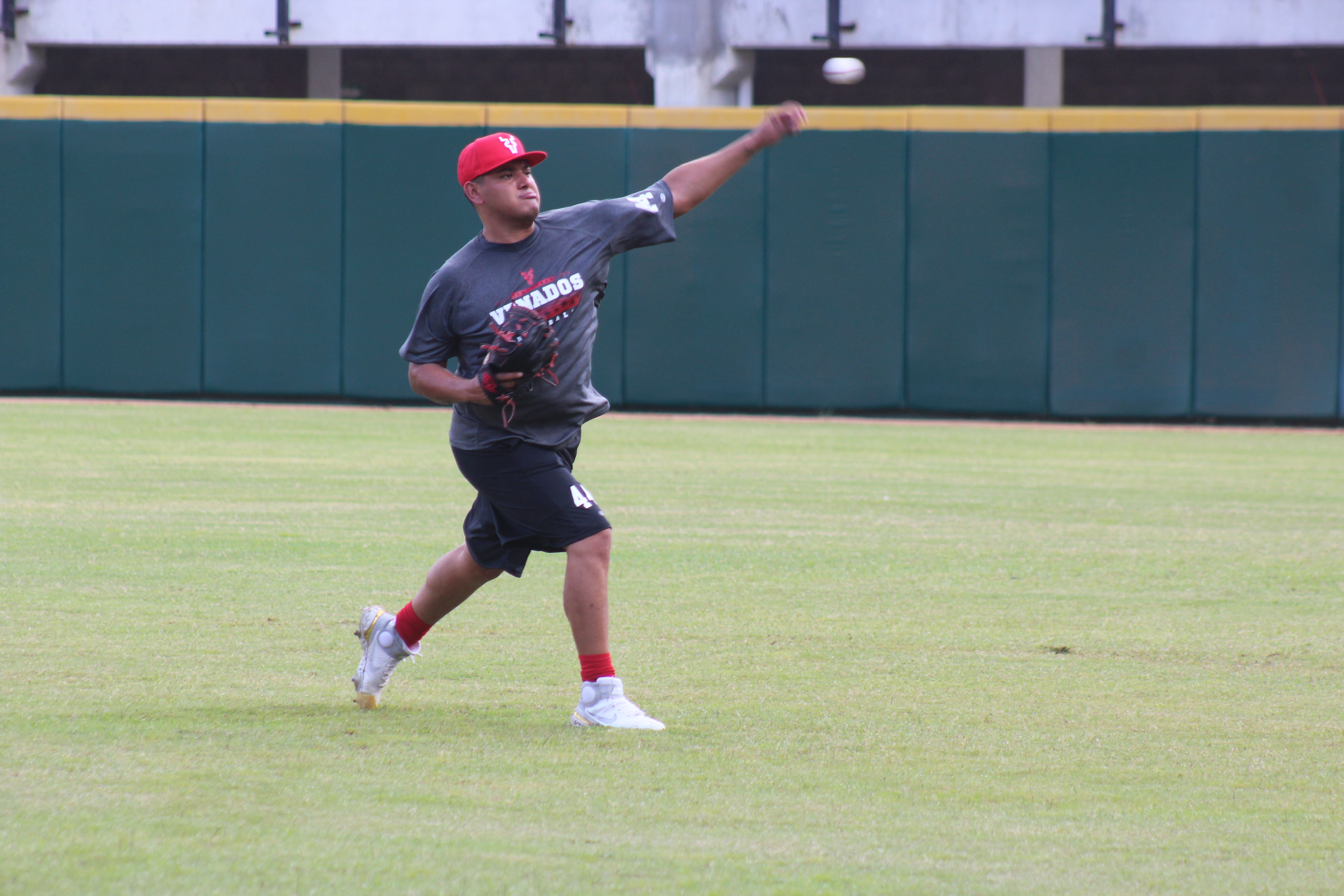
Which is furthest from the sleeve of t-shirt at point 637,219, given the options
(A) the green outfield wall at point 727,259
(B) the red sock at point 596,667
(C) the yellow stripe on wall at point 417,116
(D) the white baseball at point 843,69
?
(C) the yellow stripe on wall at point 417,116

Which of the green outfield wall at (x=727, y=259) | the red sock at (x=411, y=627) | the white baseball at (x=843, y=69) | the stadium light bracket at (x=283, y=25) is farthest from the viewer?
the stadium light bracket at (x=283, y=25)

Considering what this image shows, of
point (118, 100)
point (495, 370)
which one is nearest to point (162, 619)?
point (495, 370)

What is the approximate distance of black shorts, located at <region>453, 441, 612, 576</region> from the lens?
477cm

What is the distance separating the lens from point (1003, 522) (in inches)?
387

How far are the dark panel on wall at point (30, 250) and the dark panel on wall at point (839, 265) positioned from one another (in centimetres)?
852

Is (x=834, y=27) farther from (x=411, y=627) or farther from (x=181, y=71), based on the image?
(x=411, y=627)

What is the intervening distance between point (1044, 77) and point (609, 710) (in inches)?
786

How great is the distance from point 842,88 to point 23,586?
1996cm

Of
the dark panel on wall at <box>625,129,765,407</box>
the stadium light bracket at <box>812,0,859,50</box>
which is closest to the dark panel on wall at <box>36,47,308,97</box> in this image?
the stadium light bracket at <box>812,0,859,50</box>

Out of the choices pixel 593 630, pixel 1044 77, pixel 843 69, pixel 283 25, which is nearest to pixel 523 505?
pixel 593 630

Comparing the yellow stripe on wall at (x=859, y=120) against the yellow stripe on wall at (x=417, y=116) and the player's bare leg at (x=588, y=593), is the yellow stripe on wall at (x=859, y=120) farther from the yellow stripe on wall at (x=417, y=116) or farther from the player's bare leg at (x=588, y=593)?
the player's bare leg at (x=588, y=593)

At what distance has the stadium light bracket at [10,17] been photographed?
22.3 m

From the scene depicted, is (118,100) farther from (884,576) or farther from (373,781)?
(373,781)

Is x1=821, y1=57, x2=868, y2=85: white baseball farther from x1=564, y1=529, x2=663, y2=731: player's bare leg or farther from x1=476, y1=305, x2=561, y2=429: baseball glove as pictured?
x1=564, y1=529, x2=663, y2=731: player's bare leg
